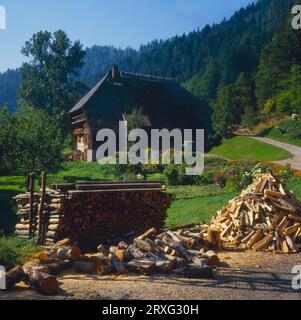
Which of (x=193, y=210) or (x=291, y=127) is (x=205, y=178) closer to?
(x=193, y=210)

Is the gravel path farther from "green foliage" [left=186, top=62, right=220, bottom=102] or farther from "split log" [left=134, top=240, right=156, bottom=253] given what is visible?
"green foliage" [left=186, top=62, right=220, bottom=102]

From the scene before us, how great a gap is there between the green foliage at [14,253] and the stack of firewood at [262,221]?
442 cm

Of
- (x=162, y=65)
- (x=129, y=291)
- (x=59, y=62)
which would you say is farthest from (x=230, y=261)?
(x=162, y=65)

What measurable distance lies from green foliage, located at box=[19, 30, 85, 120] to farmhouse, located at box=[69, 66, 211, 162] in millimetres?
7239

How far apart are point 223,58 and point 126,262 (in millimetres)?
87230

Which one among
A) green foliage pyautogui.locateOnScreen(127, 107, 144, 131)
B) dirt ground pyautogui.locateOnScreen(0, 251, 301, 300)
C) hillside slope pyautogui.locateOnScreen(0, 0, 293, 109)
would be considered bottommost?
dirt ground pyautogui.locateOnScreen(0, 251, 301, 300)

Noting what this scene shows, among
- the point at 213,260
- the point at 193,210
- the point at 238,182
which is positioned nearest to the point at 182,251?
the point at 213,260

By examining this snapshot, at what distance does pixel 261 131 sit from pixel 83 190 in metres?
44.2

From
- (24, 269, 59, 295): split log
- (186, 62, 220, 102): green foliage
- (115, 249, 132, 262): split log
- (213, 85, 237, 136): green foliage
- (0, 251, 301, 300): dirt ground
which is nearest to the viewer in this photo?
(0, 251, 301, 300): dirt ground

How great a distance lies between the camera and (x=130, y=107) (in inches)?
1794

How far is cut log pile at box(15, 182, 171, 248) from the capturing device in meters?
11.5

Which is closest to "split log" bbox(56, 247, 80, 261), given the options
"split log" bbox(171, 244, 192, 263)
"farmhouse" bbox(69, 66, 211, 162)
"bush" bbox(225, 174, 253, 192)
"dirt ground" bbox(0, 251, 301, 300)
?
"dirt ground" bbox(0, 251, 301, 300)

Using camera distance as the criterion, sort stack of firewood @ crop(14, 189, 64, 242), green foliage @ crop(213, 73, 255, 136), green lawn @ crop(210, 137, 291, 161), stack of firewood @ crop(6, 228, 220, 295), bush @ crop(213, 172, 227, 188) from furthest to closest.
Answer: green foliage @ crop(213, 73, 255, 136), green lawn @ crop(210, 137, 291, 161), bush @ crop(213, 172, 227, 188), stack of firewood @ crop(14, 189, 64, 242), stack of firewood @ crop(6, 228, 220, 295)

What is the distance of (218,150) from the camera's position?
4700cm
